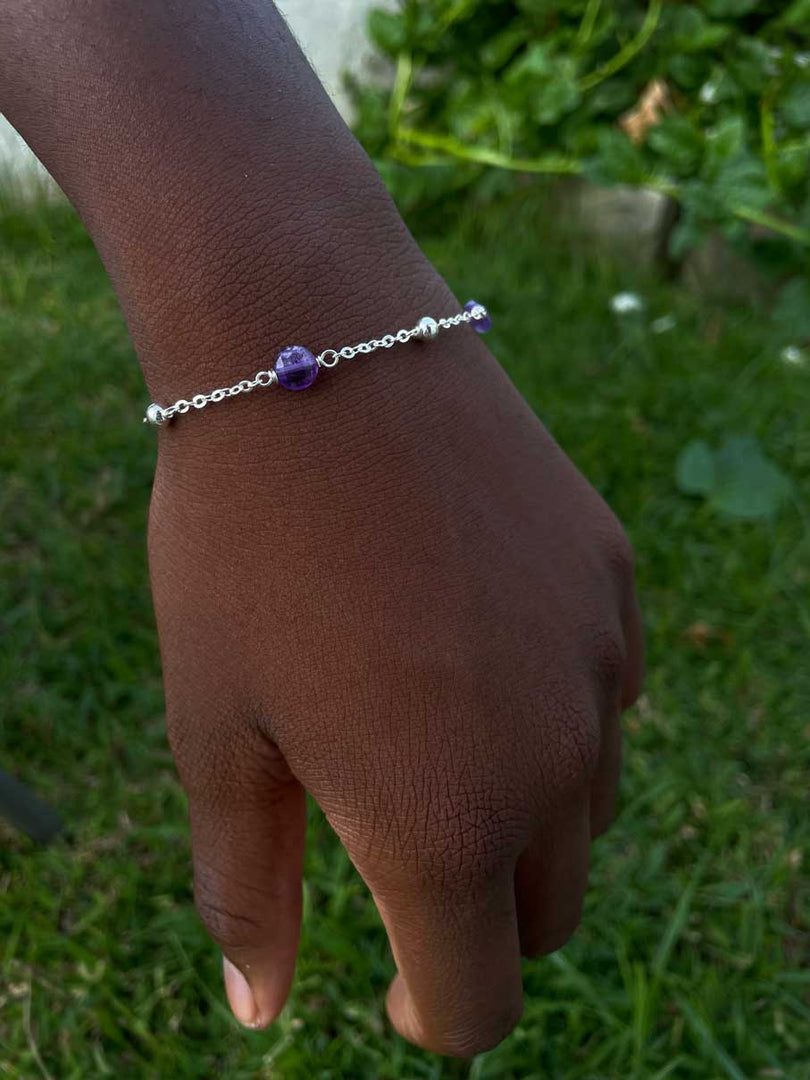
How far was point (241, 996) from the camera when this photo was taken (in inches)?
35.1

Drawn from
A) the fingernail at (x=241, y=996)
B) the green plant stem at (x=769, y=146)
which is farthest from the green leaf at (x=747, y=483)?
the fingernail at (x=241, y=996)

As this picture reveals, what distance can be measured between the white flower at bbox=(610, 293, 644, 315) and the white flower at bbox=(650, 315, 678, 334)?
0.06m

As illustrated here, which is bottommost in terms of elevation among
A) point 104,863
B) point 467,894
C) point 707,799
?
point 707,799

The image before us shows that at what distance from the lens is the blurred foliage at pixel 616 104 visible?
7.45 feet

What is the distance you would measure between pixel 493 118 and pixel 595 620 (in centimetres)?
212

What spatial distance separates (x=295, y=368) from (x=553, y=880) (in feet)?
1.63

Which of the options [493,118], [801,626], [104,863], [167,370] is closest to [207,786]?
[167,370]

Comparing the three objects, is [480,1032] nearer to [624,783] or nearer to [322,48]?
[624,783]

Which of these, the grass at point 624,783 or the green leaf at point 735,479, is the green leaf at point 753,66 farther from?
the green leaf at point 735,479

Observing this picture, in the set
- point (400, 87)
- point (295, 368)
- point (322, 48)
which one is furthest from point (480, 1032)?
point (322, 48)

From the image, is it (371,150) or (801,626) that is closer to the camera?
(801,626)

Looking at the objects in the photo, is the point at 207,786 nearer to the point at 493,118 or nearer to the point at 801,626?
the point at 801,626

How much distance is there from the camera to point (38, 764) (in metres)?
1.48

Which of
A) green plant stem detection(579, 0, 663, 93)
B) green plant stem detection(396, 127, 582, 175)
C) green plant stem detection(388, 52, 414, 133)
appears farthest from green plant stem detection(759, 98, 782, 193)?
green plant stem detection(388, 52, 414, 133)
